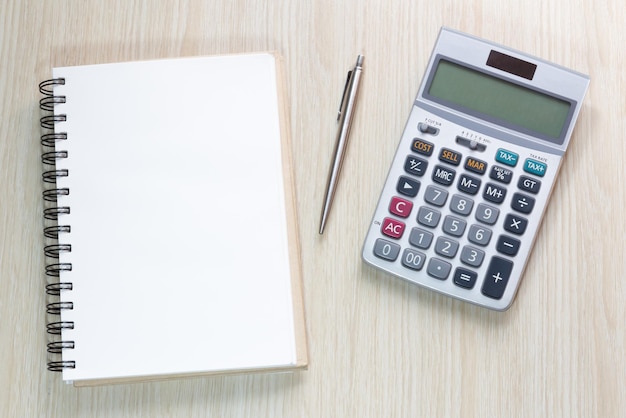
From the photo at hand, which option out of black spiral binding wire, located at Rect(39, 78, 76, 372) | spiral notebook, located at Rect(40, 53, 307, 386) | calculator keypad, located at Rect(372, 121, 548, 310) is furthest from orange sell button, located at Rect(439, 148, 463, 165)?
black spiral binding wire, located at Rect(39, 78, 76, 372)

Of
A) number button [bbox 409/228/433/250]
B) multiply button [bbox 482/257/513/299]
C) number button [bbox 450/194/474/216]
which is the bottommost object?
multiply button [bbox 482/257/513/299]

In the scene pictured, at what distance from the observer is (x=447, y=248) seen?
2.05 ft

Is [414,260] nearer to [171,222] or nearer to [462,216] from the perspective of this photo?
[462,216]

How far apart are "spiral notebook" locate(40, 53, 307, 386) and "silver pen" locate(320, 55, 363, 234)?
0.11 ft

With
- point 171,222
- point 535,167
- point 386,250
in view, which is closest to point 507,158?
point 535,167

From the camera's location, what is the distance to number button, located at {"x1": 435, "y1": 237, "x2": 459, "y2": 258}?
625mm

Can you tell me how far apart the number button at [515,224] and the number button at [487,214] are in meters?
0.01

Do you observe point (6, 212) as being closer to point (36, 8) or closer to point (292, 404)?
point (36, 8)

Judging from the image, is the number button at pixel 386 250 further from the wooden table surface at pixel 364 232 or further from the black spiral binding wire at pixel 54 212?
the black spiral binding wire at pixel 54 212

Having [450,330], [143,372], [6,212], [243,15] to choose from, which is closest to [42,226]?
[6,212]

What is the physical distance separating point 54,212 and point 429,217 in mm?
324

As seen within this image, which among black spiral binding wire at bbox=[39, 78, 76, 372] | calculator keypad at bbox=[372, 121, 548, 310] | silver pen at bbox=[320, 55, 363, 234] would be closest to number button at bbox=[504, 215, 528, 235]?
calculator keypad at bbox=[372, 121, 548, 310]

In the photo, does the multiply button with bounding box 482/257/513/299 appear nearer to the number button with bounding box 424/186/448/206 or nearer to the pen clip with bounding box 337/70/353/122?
the number button with bounding box 424/186/448/206

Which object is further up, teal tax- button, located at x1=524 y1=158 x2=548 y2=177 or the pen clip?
the pen clip
